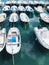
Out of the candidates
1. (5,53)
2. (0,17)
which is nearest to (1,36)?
(5,53)

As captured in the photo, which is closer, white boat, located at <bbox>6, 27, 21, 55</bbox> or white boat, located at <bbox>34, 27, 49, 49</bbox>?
white boat, located at <bbox>6, 27, 21, 55</bbox>

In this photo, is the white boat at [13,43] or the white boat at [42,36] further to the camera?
the white boat at [42,36]

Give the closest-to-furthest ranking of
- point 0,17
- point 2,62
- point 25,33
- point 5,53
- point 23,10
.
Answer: point 2,62
point 5,53
point 25,33
point 0,17
point 23,10

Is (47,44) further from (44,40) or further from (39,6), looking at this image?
(39,6)

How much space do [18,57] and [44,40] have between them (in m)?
5.35

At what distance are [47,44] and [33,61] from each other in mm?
3463

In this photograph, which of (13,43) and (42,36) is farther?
(42,36)

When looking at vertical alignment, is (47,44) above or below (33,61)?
above

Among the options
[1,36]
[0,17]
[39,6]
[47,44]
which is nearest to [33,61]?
[47,44]

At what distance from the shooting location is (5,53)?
21984mm

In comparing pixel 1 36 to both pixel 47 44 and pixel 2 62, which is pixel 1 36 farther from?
pixel 47 44

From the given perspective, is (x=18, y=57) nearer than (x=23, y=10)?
Yes

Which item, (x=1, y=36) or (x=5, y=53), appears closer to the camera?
(x=5, y=53)

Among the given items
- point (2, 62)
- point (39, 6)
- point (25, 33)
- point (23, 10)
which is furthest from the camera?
point (39, 6)
